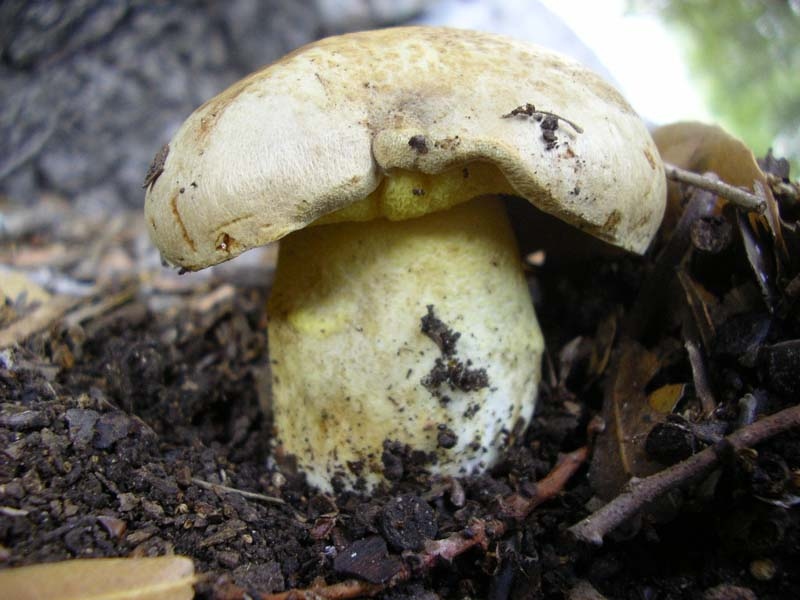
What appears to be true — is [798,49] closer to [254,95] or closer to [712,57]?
[712,57]

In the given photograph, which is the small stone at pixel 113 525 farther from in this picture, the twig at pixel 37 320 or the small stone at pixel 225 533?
the twig at pixel 37 320

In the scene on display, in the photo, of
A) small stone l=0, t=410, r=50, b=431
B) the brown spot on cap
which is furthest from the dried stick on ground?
the brown spot on cap

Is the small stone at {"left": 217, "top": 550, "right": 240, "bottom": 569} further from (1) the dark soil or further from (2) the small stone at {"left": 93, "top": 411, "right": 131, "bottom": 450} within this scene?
(2) the small stone at {"left": 93, "top": 411, "right": 131, "bottom": 450}

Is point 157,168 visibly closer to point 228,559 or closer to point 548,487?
point 228,559

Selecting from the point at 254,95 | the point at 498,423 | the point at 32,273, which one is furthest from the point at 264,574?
the point at 32,273

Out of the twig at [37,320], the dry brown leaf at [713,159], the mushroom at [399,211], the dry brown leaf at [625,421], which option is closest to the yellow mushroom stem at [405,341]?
the mushroom at [399,211]
